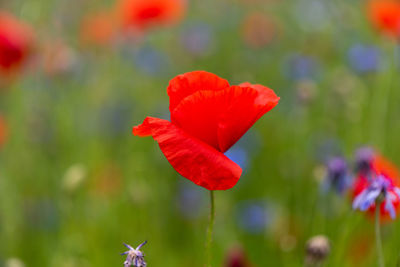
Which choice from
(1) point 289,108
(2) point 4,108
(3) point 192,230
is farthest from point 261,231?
(2) point 4,108

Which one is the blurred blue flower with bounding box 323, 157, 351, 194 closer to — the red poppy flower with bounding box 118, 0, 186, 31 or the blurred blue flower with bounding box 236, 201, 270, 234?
the blurred blue flower with bounding box 236, 201, 270, 234

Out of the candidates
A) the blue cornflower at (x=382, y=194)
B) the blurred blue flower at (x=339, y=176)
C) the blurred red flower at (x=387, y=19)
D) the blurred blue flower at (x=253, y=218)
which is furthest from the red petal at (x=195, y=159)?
the blurred red flower at (x=387, y=19)

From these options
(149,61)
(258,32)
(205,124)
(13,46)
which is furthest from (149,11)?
(205,124)

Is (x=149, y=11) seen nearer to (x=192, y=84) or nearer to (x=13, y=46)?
(x=13, y=46)

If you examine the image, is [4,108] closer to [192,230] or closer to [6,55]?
[6,55]

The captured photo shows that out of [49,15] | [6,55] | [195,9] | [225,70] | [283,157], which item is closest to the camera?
[6,55]

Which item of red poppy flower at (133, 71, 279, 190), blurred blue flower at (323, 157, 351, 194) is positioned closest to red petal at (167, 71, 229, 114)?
red poppy flower at (133, 71, 279, 190)

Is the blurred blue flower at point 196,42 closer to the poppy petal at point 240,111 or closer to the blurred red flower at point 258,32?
the blurred red flower at point 258,32
